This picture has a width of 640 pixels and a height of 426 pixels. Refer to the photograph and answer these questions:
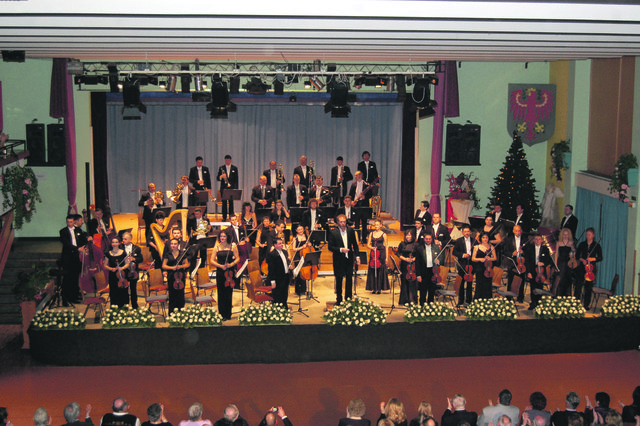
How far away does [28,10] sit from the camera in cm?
756

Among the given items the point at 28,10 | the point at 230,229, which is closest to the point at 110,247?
the point at 230,229

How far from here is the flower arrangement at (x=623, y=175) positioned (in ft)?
44.2

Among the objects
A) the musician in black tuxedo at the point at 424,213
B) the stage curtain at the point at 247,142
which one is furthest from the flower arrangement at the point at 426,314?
the stage curtain at the point at 247,142

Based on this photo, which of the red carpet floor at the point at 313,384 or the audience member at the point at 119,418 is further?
the red carpet floor at the point at 313,384

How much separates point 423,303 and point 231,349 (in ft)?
11.4

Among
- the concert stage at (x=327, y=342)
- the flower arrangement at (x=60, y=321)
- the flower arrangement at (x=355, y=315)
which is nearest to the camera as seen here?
the flower arrangement at (x=60, y=321)

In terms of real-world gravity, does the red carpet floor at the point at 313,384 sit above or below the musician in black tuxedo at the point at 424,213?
below

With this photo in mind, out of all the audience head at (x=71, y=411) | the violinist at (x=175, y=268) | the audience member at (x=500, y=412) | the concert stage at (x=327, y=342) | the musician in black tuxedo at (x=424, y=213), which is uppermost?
the musician in black tuxedo at (x=424, y=213)

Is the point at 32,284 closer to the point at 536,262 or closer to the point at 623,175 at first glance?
the point at 536,262

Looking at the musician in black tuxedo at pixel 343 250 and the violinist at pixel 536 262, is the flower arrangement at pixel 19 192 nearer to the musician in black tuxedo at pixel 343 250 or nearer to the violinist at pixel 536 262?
the musician in black tuxedo at pixel 343 250

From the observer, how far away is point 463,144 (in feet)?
59.0

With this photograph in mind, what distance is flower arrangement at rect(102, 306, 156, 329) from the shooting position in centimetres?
1118

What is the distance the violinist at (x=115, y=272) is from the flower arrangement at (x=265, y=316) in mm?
2192

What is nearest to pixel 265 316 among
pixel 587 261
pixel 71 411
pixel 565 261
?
pixel 71 411
